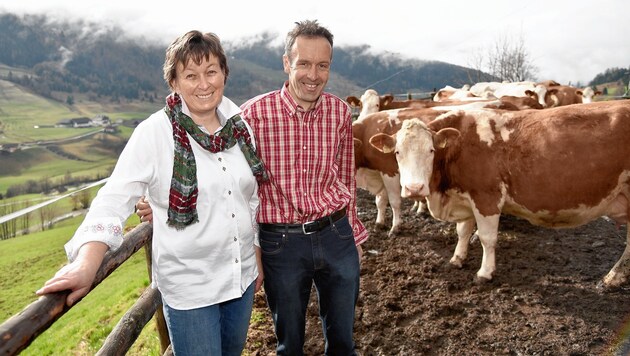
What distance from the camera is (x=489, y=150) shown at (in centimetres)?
519

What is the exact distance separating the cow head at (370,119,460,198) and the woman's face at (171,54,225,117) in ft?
10.4

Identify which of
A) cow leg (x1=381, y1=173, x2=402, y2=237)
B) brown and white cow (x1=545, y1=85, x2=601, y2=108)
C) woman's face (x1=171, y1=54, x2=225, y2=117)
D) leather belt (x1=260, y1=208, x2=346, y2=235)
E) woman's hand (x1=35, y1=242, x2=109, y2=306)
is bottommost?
cow leg (x1=381, y1=173, x2=402, y2=237)

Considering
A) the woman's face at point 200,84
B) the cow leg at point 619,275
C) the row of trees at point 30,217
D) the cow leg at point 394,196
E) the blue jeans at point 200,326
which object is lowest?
the row of trees at point 30,217

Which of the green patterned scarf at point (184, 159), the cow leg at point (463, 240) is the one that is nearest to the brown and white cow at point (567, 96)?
the cow leg at point (463, 240)

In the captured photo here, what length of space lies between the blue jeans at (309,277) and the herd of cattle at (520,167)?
230cm

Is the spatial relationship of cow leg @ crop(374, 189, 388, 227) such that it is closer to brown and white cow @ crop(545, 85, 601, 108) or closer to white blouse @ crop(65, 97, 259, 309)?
white blouse @ crop(65, 97, 259, 309)

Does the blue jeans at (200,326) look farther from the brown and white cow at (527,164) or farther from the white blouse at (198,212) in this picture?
the brown and white cow at (527,164)

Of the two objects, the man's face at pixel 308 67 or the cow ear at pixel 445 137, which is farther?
the cow ear at pixel 445 137

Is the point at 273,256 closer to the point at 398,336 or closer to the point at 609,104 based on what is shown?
the point at 398,336

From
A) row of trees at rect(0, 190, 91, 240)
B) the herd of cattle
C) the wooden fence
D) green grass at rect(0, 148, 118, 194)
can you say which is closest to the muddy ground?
the herd of cattle

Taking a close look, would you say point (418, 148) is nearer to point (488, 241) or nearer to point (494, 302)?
point (488, 241)

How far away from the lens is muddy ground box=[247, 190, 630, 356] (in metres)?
4.06

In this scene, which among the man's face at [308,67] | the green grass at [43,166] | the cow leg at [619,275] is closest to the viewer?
the man's face at [308,67]

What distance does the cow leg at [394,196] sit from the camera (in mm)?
7270
